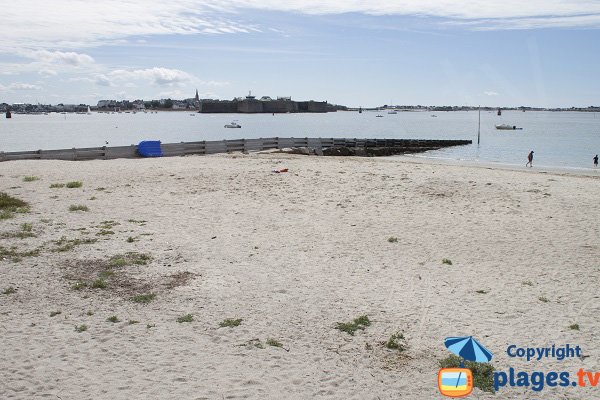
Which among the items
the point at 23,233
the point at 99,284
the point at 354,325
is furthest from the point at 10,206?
the point at 354,325

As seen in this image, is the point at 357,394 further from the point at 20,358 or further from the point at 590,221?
the point at 590,221

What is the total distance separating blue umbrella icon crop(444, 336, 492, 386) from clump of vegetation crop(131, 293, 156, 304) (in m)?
4.96

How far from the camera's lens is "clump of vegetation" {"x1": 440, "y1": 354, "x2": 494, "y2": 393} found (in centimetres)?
648

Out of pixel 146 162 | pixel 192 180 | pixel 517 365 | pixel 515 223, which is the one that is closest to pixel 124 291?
pixel 517 365

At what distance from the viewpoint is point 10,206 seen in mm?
15891

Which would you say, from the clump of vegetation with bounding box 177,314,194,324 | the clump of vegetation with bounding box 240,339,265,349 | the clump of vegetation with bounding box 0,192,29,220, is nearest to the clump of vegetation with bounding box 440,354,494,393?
the clump of vegetation with bounding box 240,339,265,349

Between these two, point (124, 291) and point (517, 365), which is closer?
point (517, 365)

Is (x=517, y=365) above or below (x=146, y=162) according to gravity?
below

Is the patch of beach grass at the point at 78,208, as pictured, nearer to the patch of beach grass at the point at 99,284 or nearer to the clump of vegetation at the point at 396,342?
the patch of beach grass at the point at 99,284

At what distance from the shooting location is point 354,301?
30.3 feet

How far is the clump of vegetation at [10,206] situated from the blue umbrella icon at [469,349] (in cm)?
1253

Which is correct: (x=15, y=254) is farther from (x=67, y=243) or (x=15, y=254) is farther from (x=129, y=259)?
(x=129, y=259)

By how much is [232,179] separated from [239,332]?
48.0 ft

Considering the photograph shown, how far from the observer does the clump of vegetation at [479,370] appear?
648 cm
